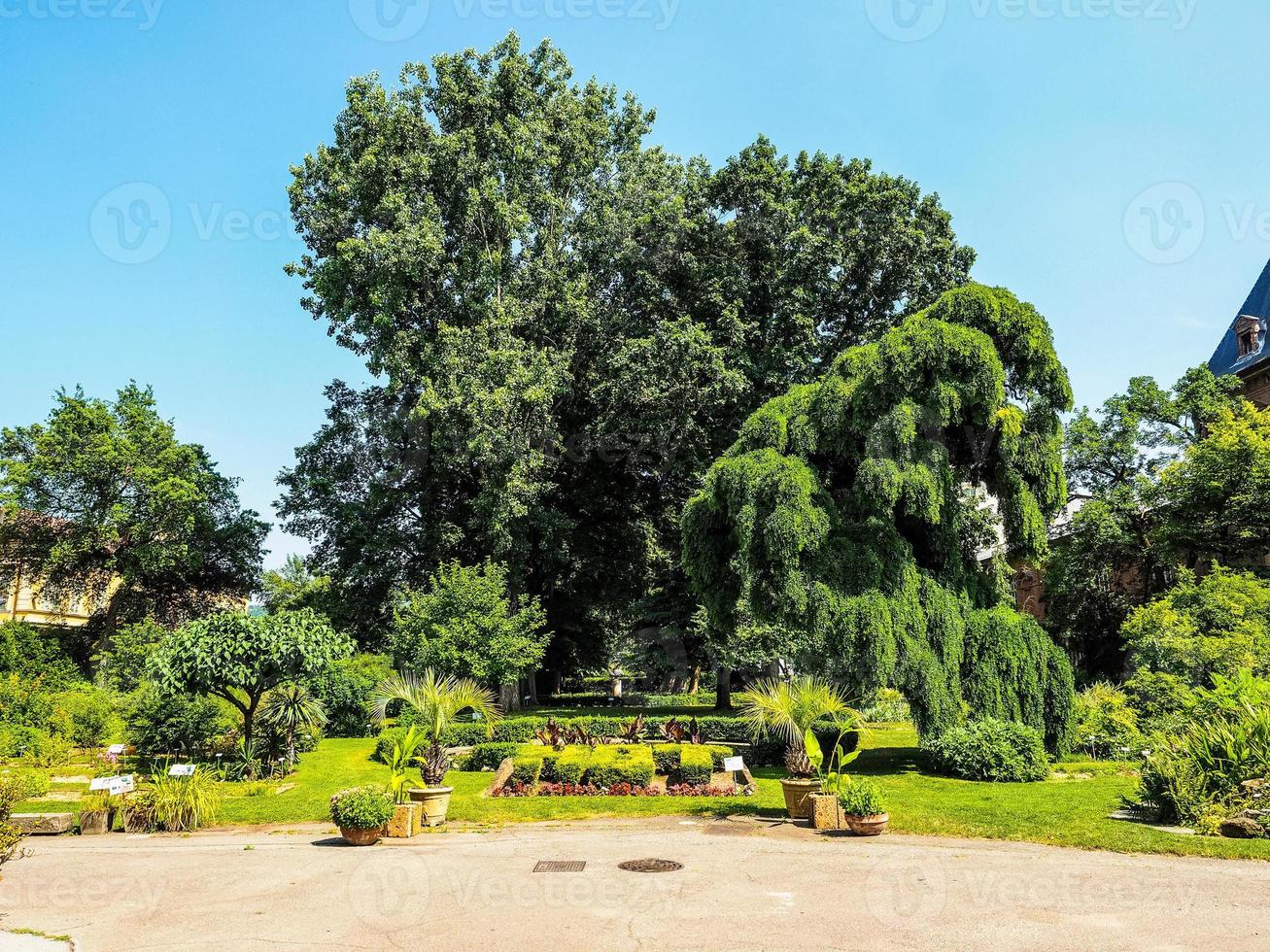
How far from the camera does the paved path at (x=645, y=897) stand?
878 cm

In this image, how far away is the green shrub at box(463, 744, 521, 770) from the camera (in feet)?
78.5

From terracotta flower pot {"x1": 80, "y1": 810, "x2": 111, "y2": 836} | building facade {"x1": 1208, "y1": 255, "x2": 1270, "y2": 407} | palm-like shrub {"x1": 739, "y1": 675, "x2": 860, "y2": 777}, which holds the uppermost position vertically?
building facade {"x1": 1208, "y1": 255, "x2": 1270, "y2": 407}

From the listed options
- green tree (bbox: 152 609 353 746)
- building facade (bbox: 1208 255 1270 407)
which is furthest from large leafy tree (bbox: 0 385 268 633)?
building facade (bbox: 1208 255 1270 407)

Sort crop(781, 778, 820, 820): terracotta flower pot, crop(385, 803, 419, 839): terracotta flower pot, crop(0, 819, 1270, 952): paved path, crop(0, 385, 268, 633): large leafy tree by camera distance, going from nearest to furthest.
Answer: crop(0, 819, 1270, 952): paved path → crop(385, 803, 419, 839): terracotta flower pot → crop(781, 778, 820, 820): terracotta flower pot → crop(0, 385, 268, 633): large leafy tree

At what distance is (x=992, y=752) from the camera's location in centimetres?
2000

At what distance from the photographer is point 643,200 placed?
118 feet

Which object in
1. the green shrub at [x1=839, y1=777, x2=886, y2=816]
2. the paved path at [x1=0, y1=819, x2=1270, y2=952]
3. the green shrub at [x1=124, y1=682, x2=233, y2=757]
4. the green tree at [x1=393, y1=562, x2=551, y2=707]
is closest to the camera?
the paved path at [x1=0, y1=819, x2=1270, y2=952]

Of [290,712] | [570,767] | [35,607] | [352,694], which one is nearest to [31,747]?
[290,712]

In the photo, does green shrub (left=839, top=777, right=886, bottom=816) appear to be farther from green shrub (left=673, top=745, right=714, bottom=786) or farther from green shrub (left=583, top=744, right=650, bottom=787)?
green shrub (left=583, top=744, right=650, bottom=787)

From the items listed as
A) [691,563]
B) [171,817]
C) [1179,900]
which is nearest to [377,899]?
[171,817]

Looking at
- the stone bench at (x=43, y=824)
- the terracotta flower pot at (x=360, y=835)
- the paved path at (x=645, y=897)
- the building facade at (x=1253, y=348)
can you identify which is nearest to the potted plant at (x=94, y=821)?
the stone bench at (x=43, y=824)

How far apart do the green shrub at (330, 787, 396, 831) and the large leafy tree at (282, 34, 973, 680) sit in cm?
1705

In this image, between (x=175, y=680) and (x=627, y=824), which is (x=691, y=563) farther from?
(x=175, y=680)

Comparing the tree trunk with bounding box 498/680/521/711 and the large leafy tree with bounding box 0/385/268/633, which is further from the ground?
the large leafy tree with bounding box 0/385/268/633
